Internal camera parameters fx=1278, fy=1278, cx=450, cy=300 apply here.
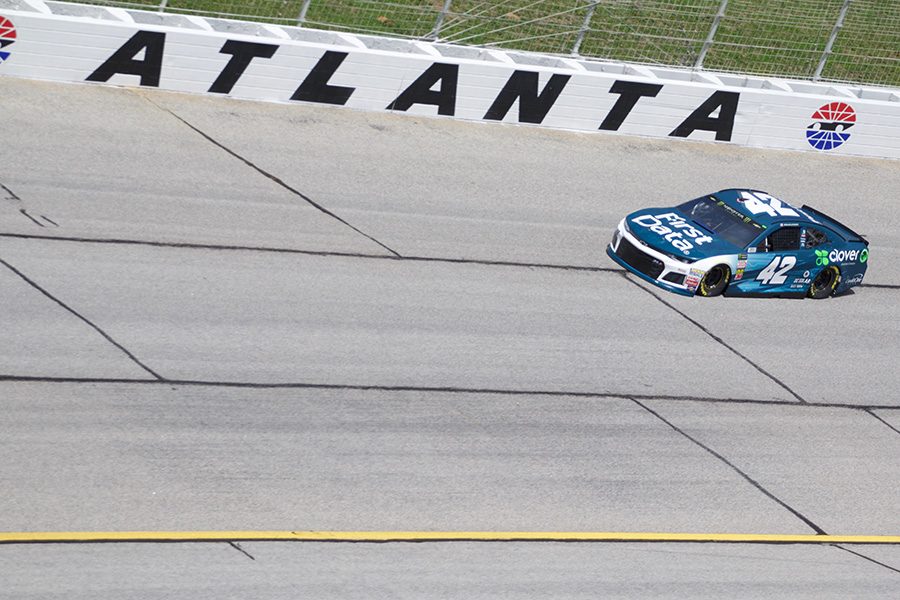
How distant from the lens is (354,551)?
10523 mm

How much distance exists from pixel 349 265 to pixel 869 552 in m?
6.90

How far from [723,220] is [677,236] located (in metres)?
0.85

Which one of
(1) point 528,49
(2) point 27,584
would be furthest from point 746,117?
(2) point 27,584

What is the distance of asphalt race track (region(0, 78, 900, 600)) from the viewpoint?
10688mm

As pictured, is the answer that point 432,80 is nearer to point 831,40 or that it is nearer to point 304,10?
point 304,10

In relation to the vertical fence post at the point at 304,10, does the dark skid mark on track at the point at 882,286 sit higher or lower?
lower

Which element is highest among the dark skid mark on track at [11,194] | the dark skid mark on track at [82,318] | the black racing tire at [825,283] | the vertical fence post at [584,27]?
the vertical fence post at [584,27]

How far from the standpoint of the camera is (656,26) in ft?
74.7

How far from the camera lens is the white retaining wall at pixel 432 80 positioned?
62.0 feet

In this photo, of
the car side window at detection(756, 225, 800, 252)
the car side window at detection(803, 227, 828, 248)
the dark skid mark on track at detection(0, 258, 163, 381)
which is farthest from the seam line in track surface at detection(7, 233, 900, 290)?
the car side window at detection(803, 227, 828, 248)

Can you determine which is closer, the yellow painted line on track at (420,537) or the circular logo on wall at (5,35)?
the yellow painted line on track at (420,537)

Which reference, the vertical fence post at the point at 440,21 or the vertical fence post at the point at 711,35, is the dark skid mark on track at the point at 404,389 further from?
the vertical fence post at the point at 711,35

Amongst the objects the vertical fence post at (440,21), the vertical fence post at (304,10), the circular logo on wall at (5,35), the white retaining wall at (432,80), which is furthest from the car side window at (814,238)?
the circular logo on wall at (5,35)

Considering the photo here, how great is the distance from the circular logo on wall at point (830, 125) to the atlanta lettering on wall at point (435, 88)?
177 cm
